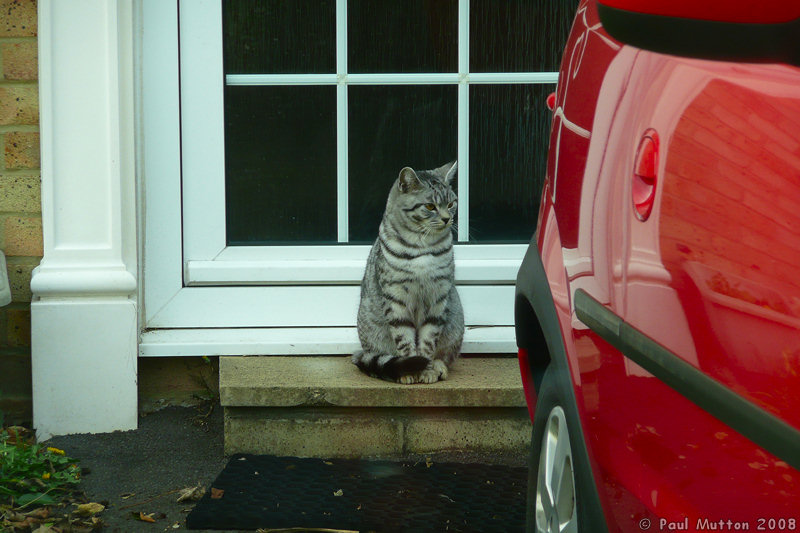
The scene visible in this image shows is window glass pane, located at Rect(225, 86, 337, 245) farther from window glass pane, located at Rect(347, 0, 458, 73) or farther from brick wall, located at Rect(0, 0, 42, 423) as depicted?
brick wall, located at Rect(0, 0, 42, 423)

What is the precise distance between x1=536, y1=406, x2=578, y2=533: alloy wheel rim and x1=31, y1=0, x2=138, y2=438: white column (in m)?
2.04

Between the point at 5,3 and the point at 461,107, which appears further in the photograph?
the point at 461,107

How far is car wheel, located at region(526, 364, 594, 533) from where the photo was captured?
1458 mm

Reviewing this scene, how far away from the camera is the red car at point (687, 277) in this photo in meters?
0.96

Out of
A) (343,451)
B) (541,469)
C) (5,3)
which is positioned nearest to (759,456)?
(541,469)

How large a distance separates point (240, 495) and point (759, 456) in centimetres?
207

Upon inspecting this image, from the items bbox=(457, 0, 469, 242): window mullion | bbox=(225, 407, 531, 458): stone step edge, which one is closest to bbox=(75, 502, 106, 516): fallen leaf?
bbox=(225, 407, 531, 458): stone step edge

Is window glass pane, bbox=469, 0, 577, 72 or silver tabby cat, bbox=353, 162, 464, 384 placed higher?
window glass pane, bbox=469, 0, 577, 72

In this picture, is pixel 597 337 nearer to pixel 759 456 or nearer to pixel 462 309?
pixel 759 456

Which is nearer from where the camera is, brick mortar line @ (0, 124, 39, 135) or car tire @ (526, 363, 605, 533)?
car tire @ (526, 363, 605, 533)

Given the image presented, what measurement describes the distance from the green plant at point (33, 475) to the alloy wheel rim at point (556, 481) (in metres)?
1.68

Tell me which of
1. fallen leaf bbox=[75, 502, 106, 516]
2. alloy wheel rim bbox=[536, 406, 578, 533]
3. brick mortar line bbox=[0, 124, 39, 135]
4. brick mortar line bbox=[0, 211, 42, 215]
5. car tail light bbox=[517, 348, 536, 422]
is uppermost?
brick mortar line bbox=[0, 124, 39, 135]

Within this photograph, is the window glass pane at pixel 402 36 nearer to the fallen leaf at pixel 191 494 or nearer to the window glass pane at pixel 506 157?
the window glass pane at pixel 506 157

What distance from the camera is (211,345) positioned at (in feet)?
11.7
